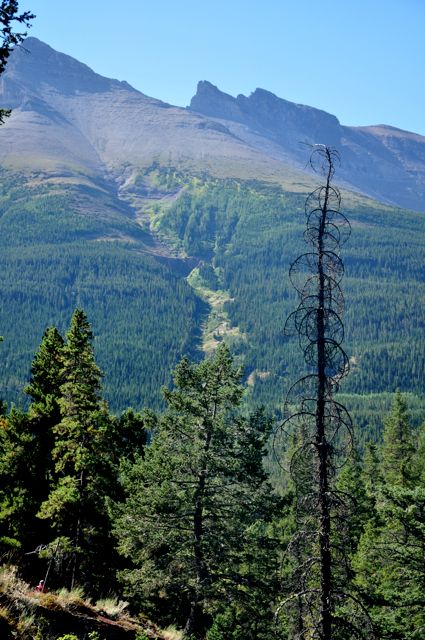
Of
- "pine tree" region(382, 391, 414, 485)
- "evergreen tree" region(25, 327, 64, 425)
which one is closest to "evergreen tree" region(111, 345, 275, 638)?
"evergreen tree" region(25, 327, 64, 425)

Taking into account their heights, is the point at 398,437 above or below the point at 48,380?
below

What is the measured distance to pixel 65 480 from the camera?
22828 mm

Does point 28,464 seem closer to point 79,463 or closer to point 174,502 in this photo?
point 79,463

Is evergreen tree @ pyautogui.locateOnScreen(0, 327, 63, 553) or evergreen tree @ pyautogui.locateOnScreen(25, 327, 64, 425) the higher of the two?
evergreen tree @ pyautogui.locateOnScreen(25, 327, 64, 425)

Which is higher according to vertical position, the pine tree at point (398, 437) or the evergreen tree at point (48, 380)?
the evergreen tree at point (48, 380)

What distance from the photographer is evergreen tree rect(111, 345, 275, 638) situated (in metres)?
22.0

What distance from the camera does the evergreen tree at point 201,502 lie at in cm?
2205

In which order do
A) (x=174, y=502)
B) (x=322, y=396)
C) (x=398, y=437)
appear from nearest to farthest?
(x=322, y=396)
(x=174, y=502)
(x=398, y=437)

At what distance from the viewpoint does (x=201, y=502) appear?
872 inches

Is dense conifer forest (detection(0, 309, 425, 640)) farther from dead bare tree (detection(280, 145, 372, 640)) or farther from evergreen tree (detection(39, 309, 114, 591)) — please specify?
dead bare tree (detection(280, 145, 372, 640))

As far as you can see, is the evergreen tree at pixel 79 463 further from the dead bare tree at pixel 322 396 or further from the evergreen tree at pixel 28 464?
the dead bare tree at pixel 322 396

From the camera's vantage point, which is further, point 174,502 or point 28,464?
point 28,464

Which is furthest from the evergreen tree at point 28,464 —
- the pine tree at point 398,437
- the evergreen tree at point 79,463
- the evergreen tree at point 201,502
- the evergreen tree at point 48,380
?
the pine tree at point 398,437

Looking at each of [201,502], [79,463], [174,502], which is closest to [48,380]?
[79,463]
